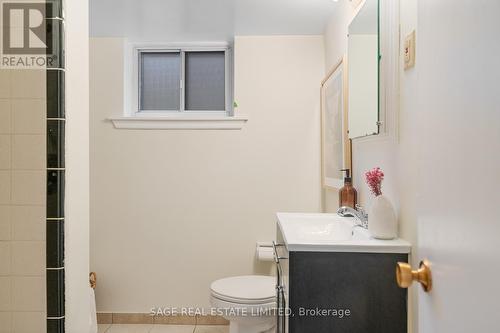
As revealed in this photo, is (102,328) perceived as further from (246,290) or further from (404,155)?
(404,155)

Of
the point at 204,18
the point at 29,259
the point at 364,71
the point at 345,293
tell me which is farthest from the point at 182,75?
the point at 345,293

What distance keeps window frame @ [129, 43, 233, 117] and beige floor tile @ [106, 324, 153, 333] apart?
164 centimetres

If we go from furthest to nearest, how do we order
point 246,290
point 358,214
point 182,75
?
point 182,75 < point 246,290 < point 358,214

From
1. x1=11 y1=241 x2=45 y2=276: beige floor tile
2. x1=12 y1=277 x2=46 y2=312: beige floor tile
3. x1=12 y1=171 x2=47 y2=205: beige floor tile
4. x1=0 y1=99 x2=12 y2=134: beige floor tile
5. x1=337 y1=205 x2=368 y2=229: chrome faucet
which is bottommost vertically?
x1=12 y1=277 x2=46 y2=312: beige floor tile

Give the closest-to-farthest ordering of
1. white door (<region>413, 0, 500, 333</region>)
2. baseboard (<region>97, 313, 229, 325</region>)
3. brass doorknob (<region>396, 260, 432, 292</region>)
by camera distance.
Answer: white door (<region>413, 0, 500, 333</region>), brass doorknob (<region>396, 260, 432, 292</region>), baseboard (<region>97, 313, 229, 325</region>)

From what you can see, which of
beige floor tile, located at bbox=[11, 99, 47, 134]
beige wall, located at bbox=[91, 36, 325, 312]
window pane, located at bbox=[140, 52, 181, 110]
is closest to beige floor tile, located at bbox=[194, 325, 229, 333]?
beige wall, located at bbox=[91, 36, 325, 312]

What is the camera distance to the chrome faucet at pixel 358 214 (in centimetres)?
159

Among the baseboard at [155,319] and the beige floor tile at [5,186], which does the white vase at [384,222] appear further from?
the baseboard at [155,319]

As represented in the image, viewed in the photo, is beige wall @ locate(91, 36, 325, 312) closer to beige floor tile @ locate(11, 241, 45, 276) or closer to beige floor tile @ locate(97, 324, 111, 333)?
beige floor tile @ locate(97, 324, 111, 333)

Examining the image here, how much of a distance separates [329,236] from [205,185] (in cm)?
132

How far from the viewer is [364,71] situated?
167 cm

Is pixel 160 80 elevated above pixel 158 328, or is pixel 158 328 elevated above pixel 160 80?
pixel 160 80

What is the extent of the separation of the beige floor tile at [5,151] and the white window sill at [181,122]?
5.15 feet

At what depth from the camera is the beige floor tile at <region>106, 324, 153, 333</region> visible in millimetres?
2699
